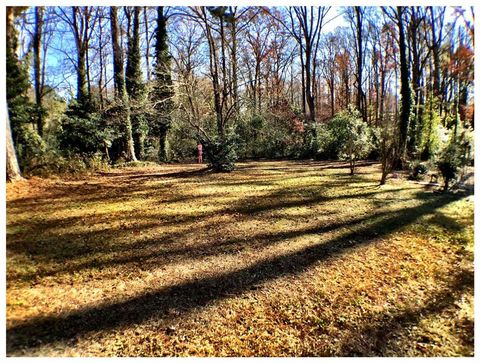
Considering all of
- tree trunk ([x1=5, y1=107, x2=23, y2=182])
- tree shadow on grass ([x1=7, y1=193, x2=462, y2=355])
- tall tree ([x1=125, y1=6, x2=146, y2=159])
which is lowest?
tree shadow on grass ([x1=7, y1=193, x2=462, y2=355])

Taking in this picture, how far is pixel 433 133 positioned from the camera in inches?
414

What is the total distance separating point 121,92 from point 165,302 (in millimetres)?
11216

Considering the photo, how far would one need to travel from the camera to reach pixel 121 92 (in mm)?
11672

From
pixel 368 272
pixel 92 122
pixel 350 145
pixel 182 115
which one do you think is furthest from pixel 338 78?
→ pixel 368 272

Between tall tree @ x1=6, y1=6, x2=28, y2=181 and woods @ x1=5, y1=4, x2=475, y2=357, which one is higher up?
tall tree @ x1=6, y1=6, x2=28, y2=181

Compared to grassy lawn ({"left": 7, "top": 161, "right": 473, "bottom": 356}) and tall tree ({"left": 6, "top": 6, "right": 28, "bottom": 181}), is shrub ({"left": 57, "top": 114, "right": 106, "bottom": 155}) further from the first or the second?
grassy lawn ({"left": 7, "top": 161, "right": 473, "bottom": 356})

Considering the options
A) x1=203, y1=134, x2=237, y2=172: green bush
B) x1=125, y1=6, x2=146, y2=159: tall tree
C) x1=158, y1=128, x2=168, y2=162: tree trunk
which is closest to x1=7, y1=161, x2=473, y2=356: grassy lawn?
x1=203, y1=134, x2=237, y2=172: green bush

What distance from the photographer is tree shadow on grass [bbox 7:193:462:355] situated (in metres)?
2.12

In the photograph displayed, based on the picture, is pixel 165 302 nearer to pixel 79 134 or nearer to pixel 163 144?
pixel 79 134

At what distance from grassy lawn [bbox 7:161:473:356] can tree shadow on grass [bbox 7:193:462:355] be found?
1 cm

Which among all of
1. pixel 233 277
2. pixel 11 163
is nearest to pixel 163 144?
pixel 11 163

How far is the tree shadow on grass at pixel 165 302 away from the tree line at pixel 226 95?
4.01m

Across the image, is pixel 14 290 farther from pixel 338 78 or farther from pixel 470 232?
pixel 338 78

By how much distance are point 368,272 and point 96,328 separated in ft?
9.23
